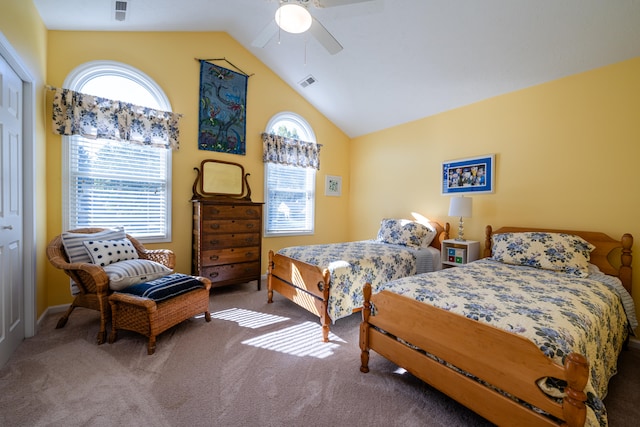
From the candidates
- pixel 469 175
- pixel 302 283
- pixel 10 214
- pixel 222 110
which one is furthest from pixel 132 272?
pixel 469 175

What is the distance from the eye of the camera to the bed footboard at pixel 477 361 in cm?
108

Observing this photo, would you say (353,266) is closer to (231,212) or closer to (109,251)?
(231,212)

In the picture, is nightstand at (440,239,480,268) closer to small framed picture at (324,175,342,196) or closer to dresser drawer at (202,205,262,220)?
small framed picture at (324,175,342,196)

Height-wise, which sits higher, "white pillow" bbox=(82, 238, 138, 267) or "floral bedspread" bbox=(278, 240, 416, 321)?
"white pillow" bbox=(82, 238, 138, 267)

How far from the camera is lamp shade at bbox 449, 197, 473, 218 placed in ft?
10.5

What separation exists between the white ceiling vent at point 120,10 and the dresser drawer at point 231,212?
7.02 feet

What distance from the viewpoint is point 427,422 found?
1.52 metres

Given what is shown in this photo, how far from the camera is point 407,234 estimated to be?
3.57 meters

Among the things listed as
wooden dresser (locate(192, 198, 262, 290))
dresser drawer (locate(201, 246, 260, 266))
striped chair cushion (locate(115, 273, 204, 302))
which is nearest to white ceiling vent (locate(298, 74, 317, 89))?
wooden dresser (locate(192, 198, 262, 290))

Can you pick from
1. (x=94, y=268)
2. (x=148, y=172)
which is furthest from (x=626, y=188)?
(x=148, y=172)

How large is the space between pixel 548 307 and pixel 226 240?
3138 millimetres

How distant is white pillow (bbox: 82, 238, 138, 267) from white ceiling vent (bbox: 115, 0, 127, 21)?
230 centimetres

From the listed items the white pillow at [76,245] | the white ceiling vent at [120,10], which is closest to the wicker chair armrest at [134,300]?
the white pillow at [76,245]

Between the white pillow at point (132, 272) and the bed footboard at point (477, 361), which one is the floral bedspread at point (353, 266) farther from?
the white pillow at point (132, 272)
